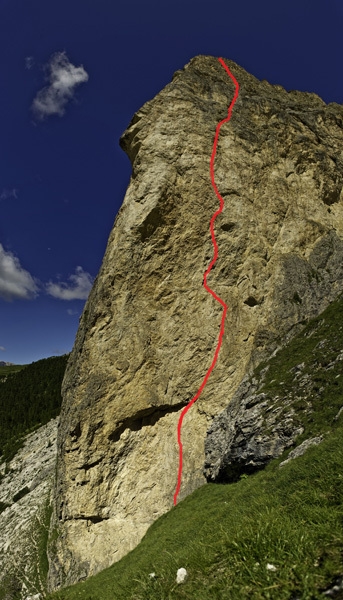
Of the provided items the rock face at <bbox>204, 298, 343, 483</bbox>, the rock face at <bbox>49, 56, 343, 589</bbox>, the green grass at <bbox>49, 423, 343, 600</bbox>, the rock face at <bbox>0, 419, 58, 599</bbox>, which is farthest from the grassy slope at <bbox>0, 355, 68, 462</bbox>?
the green grass at <bbox>49, 423, 343, 600</bbox>

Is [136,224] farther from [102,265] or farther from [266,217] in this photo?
[266,217]

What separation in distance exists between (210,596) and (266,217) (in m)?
27.4

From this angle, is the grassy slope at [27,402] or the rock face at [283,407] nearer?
the rock face at [283,407]

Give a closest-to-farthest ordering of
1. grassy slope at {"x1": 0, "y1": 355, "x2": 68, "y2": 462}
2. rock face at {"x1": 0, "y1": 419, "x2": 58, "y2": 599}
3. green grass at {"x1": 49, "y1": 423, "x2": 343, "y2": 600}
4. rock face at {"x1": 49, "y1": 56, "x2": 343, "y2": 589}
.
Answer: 1. green grass at {"x1": 49, "y1": 423, "x2": 343, "y2": 600}
2. rock face at {"x1": 49, "y1": 56, "x2": 343, "y2": 589}
3. rock face at {"x1": 0, "y1": 419, "x2": 58, "y2": 599}
4. grassy slope at {"x1": 0, "y1": 355, "x2": 68, "y2": 462}

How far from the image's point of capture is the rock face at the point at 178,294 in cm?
2298

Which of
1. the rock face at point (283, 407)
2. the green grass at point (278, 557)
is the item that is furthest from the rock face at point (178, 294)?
the green grass at point (278, 557)

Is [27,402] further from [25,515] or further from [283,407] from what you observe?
[283,407]

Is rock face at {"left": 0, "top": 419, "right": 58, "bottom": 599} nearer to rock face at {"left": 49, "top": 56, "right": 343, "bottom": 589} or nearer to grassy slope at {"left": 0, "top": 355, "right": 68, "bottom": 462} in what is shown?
rock face at {"left": 49, "top": 56, "right": 343, "bottom": 589}

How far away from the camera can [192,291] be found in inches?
1024

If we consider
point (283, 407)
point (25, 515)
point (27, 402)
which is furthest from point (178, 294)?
point (27, 402)

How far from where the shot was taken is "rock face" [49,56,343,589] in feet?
75.4

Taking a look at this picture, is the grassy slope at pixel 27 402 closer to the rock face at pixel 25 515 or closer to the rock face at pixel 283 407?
the rock face at pixel 25 515

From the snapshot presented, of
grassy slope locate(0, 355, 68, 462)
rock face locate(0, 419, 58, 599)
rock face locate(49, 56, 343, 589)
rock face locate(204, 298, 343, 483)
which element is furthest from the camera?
grassy slope locate(0, 355, 68, 462)

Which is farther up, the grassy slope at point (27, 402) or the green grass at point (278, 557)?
the grassy slope at point (27, 402)
